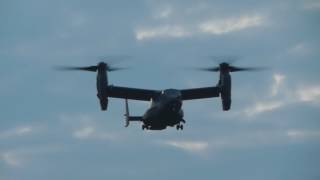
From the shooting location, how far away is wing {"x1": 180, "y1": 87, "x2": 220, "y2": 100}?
115181 mm

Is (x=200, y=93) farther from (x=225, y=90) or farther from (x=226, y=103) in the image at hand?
(x=226, y=103)

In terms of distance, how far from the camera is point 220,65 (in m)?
114

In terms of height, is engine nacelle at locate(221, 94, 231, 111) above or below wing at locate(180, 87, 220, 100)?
below

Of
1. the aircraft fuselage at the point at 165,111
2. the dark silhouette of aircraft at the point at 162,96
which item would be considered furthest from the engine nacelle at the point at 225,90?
the aircraft fuselage at the point at 165,111

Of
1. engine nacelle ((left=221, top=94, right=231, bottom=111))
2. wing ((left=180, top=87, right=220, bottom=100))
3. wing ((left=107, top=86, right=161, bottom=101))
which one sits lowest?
engine nacelle ((left=221, top=94, right=231, bottom=111))

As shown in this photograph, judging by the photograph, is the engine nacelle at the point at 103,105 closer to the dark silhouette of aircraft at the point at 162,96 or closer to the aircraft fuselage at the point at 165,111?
the dark silhouette of aircraft at the point at 162,96

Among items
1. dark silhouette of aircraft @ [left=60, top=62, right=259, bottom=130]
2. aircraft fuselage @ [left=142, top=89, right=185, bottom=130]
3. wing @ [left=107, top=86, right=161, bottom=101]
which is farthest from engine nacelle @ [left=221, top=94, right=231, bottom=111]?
wing @ [left=107, top=86, right=161, bottom=101]

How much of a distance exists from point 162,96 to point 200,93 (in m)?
10.7

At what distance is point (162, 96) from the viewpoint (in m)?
107

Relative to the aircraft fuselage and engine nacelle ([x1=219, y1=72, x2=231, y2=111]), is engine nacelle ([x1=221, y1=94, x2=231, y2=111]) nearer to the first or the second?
engine nacelle ([x1=219, y1=72, x2=231, y2=111])

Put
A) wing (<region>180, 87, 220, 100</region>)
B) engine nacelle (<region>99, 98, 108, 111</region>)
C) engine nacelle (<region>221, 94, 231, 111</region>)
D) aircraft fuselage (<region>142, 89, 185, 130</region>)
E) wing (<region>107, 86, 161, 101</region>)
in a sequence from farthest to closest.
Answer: wing (<region>180, 87, 220, 100</region>)
wing (<region>107, 86, 161, 101</region>)
engine nacelle (<region>221, 94, 231, 111</region>)
engine nacelle (<region>99, 98, 108, 111</region>)
aircraft fuselage (<region>142, 89, 185, 130</region>)

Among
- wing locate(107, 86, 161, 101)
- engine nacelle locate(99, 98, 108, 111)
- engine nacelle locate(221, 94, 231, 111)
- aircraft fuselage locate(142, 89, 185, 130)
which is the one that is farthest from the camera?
wing locate(107, 86, 161, 101)

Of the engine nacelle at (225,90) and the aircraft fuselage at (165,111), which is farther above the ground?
the engine nacelle at (225,90)

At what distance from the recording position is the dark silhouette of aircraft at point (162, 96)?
105438 mm
